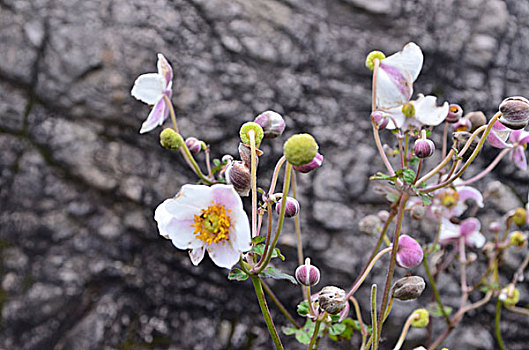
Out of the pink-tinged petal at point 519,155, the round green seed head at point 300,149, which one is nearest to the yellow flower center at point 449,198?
the pink-tinged petal at point 519,155

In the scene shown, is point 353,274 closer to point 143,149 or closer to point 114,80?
point 143,149

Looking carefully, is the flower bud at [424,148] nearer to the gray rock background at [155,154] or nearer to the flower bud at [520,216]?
the flower bud at [520,216]

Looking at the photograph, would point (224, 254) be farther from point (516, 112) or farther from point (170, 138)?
point (516, 112)

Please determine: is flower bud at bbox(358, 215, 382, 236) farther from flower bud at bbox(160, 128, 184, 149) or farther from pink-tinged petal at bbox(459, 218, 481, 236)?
flower bud at bbox(160, 128, 184, 149)

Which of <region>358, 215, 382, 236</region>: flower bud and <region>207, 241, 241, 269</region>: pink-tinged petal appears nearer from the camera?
<region>207, 241, 241, 269</region>: pink-tinged petal

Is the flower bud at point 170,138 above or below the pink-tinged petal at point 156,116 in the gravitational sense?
above

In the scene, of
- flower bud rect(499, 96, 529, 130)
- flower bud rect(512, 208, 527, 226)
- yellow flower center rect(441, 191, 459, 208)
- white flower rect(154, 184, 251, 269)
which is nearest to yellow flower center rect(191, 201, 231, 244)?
white flower rect(154, 184, 251, 269)

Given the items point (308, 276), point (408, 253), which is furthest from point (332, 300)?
point (408, 253)
